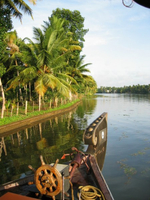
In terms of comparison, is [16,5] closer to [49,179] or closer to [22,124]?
[22,124]

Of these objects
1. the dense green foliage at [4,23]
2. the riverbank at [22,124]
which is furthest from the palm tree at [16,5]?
the riverbank at [22,124]

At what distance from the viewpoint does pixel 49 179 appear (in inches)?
110

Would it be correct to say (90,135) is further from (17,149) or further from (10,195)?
(17,149)

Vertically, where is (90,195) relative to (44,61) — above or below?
below

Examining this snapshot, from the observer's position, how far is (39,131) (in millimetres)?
11375

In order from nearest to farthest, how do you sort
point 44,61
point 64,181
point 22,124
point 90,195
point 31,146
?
point 64,181
point 90,195
point 31,146
point 22,124
point 44,61

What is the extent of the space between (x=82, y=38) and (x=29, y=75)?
1807cm

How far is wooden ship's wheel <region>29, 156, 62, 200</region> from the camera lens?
2.75 m

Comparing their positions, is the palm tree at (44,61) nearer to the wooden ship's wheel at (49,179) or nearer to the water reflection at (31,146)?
the water reflection at (31,146)

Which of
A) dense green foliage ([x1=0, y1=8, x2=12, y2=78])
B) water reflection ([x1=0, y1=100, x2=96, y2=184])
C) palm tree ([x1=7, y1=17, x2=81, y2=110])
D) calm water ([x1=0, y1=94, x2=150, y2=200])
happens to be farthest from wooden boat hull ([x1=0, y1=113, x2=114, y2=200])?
palm tree ([x1=7, y1=17, x2=81, y2=110])

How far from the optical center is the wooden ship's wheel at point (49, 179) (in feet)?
9.03

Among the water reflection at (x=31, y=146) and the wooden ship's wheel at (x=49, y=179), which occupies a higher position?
the wooden ship's wheel at (x=49, y=179)

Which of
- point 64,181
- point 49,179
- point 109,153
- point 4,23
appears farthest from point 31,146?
point 4,23

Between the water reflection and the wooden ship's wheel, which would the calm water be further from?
the wooden ship's wheel
